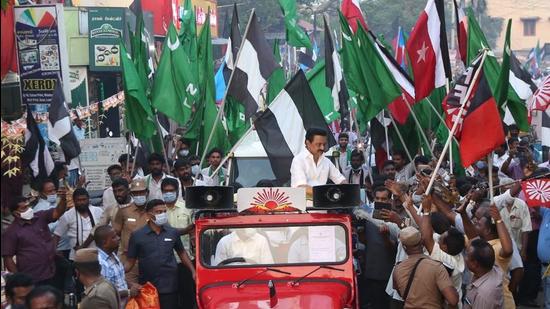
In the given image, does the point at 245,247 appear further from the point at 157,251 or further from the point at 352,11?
the point at 352,11

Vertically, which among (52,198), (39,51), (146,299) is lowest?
(146,299)

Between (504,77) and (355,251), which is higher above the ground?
(504,77)

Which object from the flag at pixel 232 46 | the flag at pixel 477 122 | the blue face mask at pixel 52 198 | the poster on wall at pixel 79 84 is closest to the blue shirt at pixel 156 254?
the blue face mask at pixel 52 198

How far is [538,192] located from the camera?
11.4 meters

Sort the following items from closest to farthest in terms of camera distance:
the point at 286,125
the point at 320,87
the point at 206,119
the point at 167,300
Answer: the point at 167,300 → the point at 286,125 → the point at 320,87 → the point at 206,119

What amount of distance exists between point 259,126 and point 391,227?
311 cm

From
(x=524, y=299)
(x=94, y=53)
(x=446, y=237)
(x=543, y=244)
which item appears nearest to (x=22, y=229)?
(x=446, y=237)

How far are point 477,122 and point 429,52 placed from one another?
3.29 metres

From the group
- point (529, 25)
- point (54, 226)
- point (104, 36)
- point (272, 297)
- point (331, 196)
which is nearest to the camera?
point (272, 297)

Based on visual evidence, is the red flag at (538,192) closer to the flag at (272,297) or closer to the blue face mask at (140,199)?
the flag at (272,297)

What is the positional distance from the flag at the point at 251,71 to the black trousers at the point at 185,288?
460cm

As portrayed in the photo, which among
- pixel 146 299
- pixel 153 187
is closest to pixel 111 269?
pixel 146 299

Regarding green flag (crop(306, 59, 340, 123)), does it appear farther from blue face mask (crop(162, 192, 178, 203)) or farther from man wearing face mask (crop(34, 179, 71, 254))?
man wearing face mask (crop(34, 179, 71, 254))

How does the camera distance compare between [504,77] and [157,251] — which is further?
[504,77]
